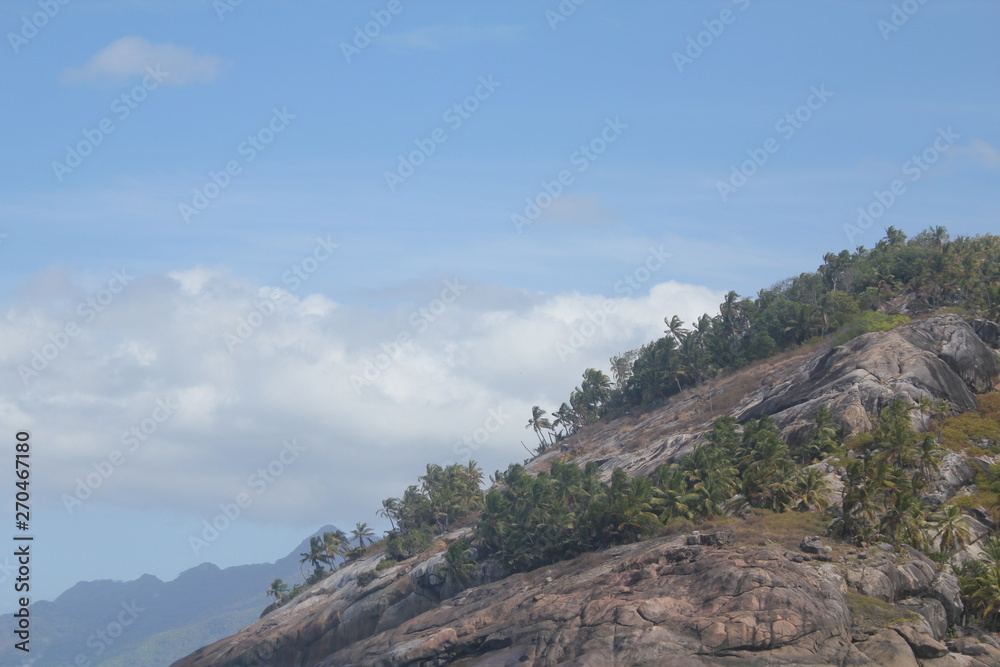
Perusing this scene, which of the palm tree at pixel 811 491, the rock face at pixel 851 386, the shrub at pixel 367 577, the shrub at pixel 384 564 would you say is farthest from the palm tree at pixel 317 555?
the palm tree at pixel 811 491

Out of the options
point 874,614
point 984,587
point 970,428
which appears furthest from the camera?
point 970,428

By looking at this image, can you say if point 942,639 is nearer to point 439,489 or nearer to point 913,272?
point 913,272

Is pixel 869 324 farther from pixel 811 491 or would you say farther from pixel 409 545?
pixel 409 545

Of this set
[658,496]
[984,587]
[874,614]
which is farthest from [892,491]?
[658,496]

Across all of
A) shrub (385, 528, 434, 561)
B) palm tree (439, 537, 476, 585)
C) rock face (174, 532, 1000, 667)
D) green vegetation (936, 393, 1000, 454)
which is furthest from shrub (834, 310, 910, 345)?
shrub (385, 528, 434, 561)

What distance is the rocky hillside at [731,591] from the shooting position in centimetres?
6538

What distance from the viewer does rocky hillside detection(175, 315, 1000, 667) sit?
65375mm

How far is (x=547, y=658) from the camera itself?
7244 cm

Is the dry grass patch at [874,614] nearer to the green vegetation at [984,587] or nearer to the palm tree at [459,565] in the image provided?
the green vegetation at [984,587]

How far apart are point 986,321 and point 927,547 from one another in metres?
43.0

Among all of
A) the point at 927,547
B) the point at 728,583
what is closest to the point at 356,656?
the point at 728,583

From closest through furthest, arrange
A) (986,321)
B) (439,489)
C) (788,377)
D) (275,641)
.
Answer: (986,321) → (788,377) → (275,641) → (439,489)

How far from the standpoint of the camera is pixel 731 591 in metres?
69.1

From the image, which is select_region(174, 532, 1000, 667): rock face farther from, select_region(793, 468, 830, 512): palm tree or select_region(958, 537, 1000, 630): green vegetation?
select_region(793, 468, 830, 512): palm tree
